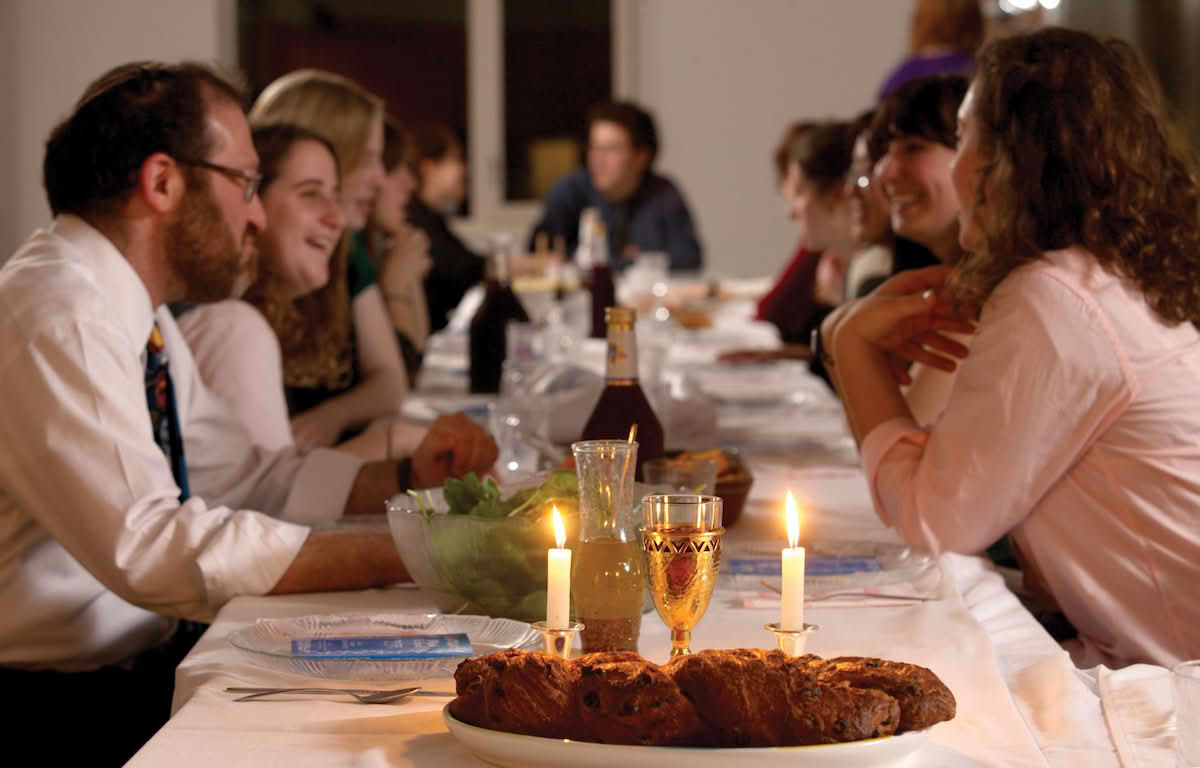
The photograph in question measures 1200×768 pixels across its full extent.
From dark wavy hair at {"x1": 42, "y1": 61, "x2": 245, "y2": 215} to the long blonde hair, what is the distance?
0.92 meters

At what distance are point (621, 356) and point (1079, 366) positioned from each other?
1.63 ft

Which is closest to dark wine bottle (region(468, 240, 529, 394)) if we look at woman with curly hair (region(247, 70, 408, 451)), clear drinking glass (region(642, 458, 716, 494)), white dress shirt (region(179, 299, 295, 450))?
woman with curly hair (region(247, 70, 408, 451))

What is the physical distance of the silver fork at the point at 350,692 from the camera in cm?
97

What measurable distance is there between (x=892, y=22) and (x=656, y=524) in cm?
721

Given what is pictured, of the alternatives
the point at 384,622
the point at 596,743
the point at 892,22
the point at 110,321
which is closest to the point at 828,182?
the point at 110,321

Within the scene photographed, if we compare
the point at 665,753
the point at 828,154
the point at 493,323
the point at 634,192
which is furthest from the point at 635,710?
the point at 634,192

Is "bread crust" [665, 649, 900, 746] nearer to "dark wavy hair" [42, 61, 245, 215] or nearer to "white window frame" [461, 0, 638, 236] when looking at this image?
"dark wavy hair" [42, 61, 245, 215]

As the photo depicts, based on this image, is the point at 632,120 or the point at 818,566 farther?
the point at 632,120

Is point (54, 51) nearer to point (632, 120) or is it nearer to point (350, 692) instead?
point (632, 120)

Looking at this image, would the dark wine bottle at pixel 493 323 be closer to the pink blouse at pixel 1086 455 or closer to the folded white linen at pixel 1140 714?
the pink blouse at pixel 1086 455

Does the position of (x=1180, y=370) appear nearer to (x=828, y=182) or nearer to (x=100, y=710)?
(x=100, y=710)

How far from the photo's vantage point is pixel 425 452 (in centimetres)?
175

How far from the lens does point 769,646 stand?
1.15 m

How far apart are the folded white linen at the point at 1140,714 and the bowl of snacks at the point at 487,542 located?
1.46 feet
